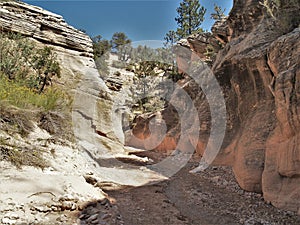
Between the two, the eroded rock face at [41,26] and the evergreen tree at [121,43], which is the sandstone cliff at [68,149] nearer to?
the eroded rock face at [41,26]

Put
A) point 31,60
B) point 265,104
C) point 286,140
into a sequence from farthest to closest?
point 31,60
point 265,104
point 286,140

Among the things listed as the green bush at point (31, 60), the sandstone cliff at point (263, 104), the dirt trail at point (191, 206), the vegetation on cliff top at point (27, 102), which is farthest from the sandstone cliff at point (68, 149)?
the sandstone cliff at point (263, 104)

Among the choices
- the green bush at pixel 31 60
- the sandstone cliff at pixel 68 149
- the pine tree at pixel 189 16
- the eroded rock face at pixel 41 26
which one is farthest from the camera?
the pine tree at pixel 189 16

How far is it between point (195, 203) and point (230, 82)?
11.8ft

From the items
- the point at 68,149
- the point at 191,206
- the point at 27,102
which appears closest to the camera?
the point at 191,206

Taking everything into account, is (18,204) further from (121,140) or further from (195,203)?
(121,140)

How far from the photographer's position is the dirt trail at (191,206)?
3.53 metres

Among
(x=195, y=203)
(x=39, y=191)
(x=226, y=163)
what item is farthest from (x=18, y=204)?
(x=226, y=163)

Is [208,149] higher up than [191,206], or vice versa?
[208,149]

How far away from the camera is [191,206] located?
14.3 ft

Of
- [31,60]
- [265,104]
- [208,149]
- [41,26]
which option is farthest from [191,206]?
[41,26]

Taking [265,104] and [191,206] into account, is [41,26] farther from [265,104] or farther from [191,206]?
[191,206]

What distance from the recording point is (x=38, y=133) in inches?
202

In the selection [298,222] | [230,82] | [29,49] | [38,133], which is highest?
[29,49]
